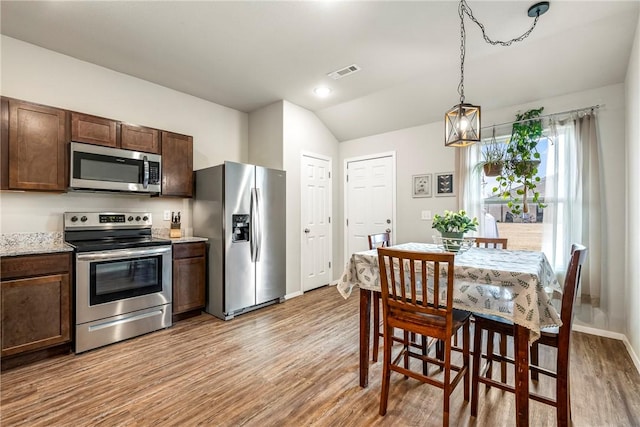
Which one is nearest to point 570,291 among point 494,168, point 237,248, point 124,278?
point 494,168

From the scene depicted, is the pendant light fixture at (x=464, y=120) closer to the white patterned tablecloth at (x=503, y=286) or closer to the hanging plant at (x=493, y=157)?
the white patterned tablecloth at (x=503, y=286)

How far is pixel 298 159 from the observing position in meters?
4.30

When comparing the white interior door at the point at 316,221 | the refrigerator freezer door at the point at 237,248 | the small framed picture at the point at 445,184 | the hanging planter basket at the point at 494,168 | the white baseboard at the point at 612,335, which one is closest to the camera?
the white baseboard at the point at 612,335

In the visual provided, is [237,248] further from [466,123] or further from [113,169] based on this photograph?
[466,123]

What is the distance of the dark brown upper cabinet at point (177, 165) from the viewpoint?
3391 millimetres

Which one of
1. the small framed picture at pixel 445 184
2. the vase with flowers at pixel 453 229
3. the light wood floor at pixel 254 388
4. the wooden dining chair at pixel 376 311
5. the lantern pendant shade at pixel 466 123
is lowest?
the light wood floor at pixel 254 388

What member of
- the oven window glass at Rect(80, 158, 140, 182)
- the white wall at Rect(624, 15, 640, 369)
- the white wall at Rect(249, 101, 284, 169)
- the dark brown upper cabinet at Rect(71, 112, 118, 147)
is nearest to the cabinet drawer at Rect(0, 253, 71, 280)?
the oven window glass at Rect(80, 158, 140, 182)

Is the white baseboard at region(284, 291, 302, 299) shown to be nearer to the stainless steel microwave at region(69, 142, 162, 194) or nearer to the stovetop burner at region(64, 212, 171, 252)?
the stovetop burner at region(64, 212, 171, 252)

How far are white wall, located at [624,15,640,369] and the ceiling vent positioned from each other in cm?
228

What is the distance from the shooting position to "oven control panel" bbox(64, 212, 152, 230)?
114 inches

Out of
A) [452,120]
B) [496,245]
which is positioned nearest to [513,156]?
[496,245]

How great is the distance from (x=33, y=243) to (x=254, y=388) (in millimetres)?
2511

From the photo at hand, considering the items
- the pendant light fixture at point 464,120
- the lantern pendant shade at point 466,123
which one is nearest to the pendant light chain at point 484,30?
the pendant light fixture at point 464,120

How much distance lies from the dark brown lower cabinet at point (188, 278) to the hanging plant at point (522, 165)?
138 inches
